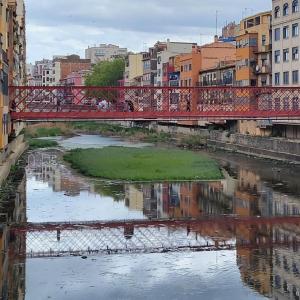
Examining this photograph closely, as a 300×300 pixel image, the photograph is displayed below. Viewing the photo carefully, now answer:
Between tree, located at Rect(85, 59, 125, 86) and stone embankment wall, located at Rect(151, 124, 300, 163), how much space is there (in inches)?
2091

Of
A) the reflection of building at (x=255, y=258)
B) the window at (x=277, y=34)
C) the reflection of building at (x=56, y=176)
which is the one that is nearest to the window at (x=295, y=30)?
the window at (x=277, y=34)

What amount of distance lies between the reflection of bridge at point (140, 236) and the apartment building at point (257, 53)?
34.1m

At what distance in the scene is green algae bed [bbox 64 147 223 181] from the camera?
35.7 m

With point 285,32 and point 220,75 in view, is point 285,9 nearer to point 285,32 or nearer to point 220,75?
point 285,32

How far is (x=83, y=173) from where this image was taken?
1501 inches

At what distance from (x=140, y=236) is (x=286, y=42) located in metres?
35.4

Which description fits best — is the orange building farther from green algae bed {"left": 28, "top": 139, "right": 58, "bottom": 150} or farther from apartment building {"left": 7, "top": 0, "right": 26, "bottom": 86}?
apartment building {"left": 7, "top": 0, "right": 26, "bottom": 86}

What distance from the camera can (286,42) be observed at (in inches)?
2061

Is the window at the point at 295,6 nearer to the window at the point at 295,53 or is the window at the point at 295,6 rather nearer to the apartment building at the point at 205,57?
the window at the point at 295,53

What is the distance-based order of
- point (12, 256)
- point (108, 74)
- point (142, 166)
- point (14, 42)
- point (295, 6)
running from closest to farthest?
point (12, 256) < point (142, 166) < point (295, 6) < point (14, 42) < point (108, 74)

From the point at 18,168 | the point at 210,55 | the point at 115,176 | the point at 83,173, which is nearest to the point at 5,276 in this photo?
the point at 115,176

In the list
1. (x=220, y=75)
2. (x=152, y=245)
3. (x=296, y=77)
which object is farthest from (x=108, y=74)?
(x=152, y=245)

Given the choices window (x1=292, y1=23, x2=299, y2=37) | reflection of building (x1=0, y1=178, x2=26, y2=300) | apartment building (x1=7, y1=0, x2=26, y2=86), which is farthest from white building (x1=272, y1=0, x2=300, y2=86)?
reflection of building (x1=0, y1=178, x2=26, y2=300)

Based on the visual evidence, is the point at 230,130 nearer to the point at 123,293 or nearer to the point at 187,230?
the point at 187,230
